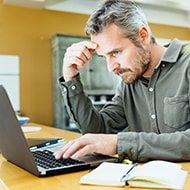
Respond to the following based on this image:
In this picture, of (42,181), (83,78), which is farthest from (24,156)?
(83,78)

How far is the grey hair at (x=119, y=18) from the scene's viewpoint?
3.84 ft

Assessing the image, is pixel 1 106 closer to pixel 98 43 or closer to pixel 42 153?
pixel 42 153

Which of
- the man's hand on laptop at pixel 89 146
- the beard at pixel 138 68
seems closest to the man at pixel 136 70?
the beard at pixel 138 68

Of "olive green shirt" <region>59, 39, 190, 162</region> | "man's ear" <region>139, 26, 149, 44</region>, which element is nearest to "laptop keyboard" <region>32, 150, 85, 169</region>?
"olive green shirt" <region>59, 39, 190, 162</region>

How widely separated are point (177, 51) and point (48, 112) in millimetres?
3342

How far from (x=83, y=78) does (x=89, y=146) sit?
3383 mm

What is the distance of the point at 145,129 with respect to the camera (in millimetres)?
1381

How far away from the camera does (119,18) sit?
3.83 ft

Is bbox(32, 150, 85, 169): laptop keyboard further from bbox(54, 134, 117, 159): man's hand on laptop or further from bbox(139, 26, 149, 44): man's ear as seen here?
bbox(139, 26, 149, 44): man's ear

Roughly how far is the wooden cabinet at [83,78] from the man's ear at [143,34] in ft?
9.37

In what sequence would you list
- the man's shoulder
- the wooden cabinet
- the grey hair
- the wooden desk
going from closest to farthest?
1. the wooden desk
2. the grey hair
3. the man's shoulder
4. the wooden cabinet

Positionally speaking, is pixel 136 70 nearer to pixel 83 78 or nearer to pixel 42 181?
pixel 42 181

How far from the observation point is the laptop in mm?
717

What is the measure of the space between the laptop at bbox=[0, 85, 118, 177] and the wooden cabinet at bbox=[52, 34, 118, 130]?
3209 millimetres
